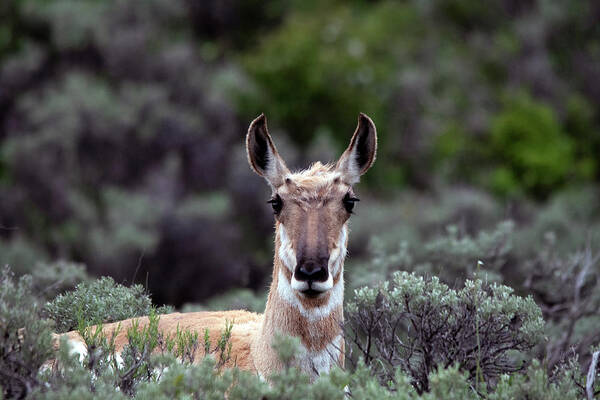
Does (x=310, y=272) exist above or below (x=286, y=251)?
below

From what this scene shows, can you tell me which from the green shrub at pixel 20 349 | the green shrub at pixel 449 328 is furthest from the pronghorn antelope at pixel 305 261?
the green shrub at pixel 20 349

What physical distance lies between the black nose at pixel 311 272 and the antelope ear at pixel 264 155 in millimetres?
1031

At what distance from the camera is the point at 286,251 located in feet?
20.6

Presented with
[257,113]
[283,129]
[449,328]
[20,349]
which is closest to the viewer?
[20,349]

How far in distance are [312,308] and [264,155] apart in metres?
1.32

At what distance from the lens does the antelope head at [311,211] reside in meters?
5.94

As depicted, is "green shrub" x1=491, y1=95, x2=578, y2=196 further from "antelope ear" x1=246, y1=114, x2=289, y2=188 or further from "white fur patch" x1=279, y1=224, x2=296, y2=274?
"white fur patch" x1=279, y1=224, x2=296, y2=274

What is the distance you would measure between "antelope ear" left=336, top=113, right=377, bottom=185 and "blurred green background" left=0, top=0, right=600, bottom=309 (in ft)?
39.3

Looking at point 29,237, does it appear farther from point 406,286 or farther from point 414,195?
point 406,286

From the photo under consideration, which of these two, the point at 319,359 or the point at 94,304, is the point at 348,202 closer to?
the point at 319,359

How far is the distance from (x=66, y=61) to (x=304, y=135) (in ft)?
29.1

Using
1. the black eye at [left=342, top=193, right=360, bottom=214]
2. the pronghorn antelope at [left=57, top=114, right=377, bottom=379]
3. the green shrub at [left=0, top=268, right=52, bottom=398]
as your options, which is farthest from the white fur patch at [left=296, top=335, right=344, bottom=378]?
the green shrub at [left=0, top=268, right=52, bottom=398]

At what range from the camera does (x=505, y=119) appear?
108ft

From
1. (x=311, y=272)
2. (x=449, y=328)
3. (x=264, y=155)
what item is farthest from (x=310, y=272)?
(x=264, y=155)
